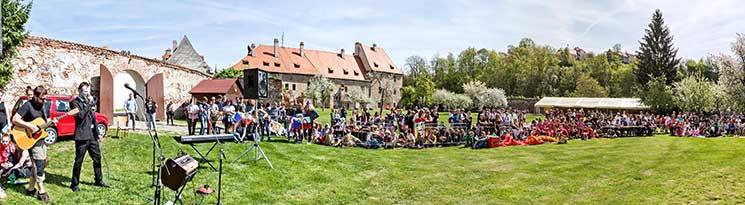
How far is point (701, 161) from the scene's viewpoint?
1215 centimetres

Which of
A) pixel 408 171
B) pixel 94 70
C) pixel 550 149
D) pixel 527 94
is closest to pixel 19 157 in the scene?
pixel 408 171

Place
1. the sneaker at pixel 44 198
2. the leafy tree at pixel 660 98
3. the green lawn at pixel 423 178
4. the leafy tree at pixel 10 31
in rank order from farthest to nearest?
the leafy tree at pixel 660 98
the leafy tree at pixel 10 31
the green lawn at pixel 423 178
the sneaker at pixel 44 198

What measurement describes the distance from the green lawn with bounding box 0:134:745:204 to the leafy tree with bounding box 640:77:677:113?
1170 inches

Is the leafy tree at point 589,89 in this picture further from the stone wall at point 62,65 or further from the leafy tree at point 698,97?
the stone wall at point 62,65

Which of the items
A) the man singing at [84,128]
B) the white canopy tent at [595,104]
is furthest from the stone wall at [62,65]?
the white canopy tent at [595,104]

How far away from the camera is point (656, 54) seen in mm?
51625

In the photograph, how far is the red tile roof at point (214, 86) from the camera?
24.9m

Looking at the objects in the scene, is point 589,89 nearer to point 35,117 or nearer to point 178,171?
point 178,171

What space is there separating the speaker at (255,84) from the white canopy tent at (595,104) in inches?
1826

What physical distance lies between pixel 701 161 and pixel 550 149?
5.36 m

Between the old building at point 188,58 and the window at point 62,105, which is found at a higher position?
the old building at point 188,58

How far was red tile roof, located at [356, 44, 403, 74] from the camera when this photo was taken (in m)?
68.8

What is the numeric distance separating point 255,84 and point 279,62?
1858 inches

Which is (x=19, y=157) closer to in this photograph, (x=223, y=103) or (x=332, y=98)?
(x=223, y=103)
